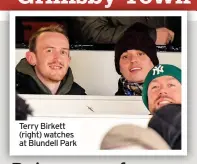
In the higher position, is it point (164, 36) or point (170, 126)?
point (164, 36)

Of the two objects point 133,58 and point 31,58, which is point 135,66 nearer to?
point 133,58

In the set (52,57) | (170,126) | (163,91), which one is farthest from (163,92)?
(52,57)

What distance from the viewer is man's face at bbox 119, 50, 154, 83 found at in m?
1.66

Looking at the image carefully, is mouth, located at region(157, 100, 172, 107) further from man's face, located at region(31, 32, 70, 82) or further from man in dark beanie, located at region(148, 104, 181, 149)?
man's face, located at region(31, 32, 70, 82)

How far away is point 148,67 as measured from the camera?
167cm

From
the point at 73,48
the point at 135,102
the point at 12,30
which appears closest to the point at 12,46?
the point at 12,30

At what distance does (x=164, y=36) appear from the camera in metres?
1.66

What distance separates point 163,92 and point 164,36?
8.1 inches

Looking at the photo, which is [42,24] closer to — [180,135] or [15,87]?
[15,87]

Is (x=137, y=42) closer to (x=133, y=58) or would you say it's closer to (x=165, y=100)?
(x=133, y=58)

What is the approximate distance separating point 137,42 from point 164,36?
101 mm

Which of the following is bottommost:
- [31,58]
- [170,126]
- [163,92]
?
[170,126]

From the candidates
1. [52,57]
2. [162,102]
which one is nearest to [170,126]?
[162,102]

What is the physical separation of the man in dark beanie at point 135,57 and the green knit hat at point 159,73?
0.04 feet
